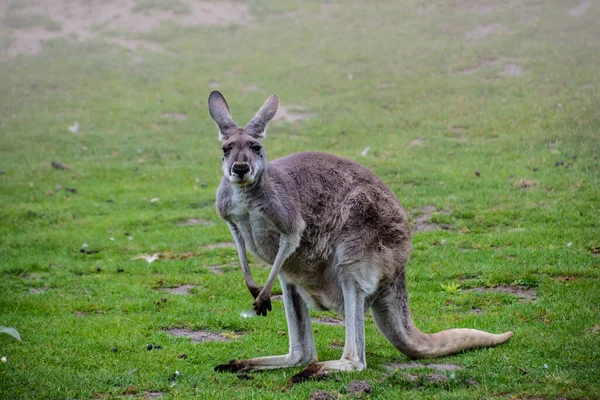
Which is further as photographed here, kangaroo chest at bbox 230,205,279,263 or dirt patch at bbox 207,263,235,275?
dirt patch at bbox 207,263,235,275

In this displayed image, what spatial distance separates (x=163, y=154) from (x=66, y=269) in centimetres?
581

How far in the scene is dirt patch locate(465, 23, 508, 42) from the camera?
19.3 m

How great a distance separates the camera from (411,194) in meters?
10.5

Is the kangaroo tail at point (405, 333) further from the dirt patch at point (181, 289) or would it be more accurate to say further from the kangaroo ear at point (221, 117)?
the dirt patch at point (181, 289)

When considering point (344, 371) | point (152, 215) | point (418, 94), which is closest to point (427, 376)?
point (344, 371)

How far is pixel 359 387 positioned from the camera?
4422 millimetres

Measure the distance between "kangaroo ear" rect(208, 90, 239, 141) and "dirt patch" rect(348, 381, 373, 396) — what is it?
1.85m

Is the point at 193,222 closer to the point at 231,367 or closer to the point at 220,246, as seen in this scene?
the point at 220,246

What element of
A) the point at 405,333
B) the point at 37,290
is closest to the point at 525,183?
the point at 405,333

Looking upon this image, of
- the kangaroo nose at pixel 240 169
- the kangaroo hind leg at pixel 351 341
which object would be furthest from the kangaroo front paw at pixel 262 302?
the kangaroo nose at pixel 240 169

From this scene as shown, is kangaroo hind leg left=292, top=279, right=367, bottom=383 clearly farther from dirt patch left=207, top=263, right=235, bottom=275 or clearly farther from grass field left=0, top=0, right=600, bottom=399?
dirt patch left=207, top=263, right=235, bottom=275

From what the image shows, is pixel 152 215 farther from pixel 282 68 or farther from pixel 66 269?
pixel 282 68

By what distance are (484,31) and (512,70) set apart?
3.46 m

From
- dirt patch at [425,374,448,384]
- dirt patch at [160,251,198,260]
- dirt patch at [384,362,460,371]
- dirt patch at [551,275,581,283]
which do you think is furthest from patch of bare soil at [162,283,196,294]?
dirt patch at [551,275,581,283]
